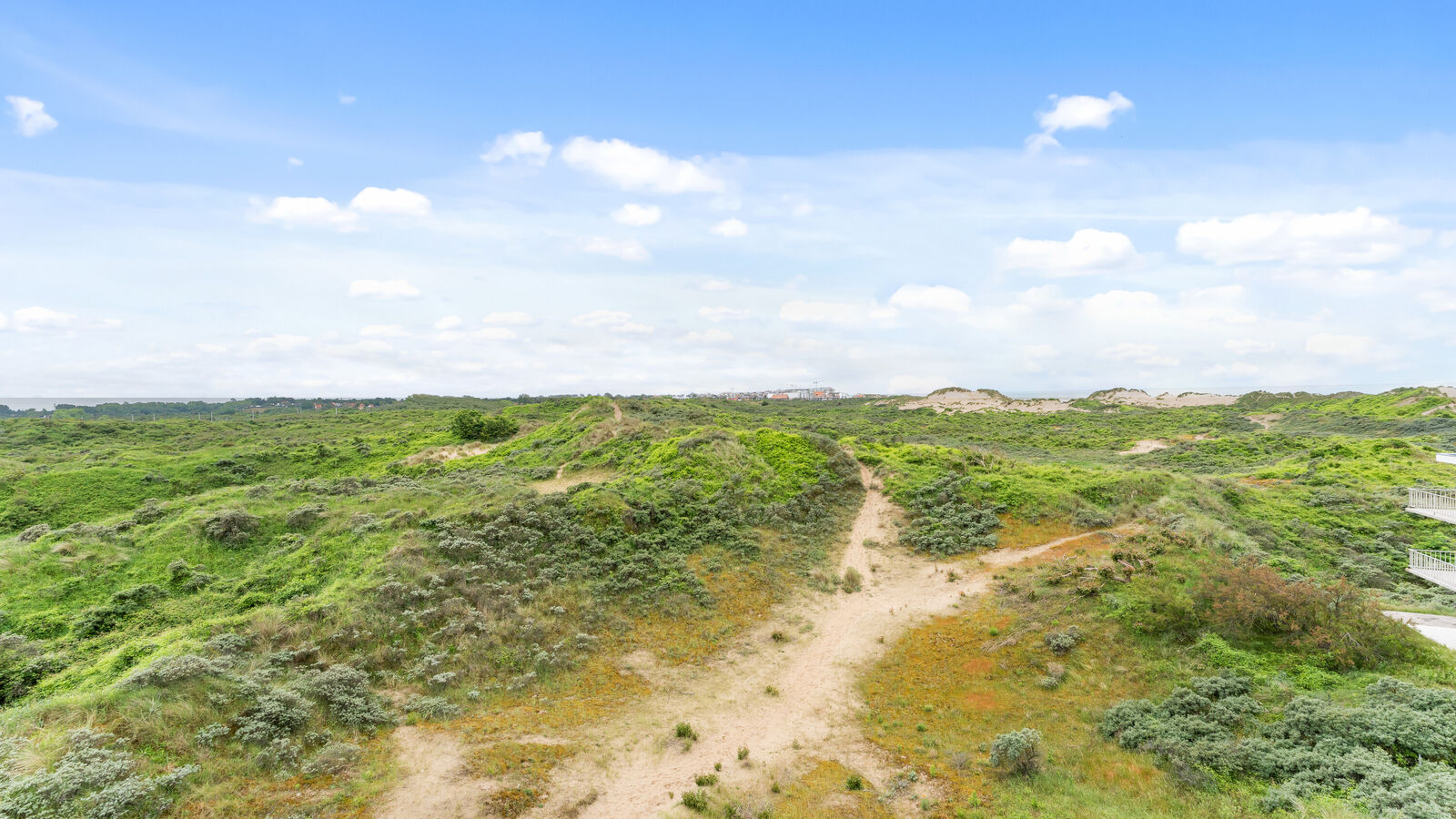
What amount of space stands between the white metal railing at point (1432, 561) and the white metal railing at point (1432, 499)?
13.9 ft

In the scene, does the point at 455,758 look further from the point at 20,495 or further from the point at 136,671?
the point at 20,495

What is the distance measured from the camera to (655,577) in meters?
19.9

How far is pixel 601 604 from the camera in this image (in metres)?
18.3

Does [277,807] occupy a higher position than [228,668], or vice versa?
[228,668]

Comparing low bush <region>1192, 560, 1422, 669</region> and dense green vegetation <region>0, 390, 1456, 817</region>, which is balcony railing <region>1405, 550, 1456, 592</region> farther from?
low bush <region>1192, 560, 1422, 669</region>

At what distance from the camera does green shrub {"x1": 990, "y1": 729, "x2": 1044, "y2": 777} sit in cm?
1098

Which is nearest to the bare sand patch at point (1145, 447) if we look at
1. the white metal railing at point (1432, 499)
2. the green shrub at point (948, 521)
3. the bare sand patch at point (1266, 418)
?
the bare sand patch at point (1266, 418)

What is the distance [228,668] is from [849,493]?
25.6 metres

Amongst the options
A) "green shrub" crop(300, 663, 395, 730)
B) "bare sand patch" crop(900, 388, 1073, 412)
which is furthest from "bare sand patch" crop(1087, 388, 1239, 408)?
"green shrub" crop(300, 663, 395, 730)

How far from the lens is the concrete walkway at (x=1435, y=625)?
13.0 meters

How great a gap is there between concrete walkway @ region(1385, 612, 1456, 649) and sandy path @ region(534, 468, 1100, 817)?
34.5ft

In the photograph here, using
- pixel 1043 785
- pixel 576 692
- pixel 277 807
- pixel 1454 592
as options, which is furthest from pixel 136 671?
pixel 1454 592

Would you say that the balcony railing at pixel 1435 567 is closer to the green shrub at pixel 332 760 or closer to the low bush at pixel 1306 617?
the low bush at pixel 1306 617

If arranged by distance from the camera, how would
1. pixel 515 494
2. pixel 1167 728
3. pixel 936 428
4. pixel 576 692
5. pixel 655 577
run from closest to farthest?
pixel 1167 728 < pixel 576 692 < pixel 655 577 < pixel 515 494 < pixel 936 428
